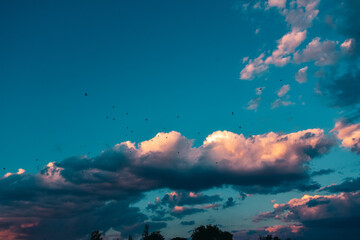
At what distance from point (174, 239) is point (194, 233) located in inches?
423

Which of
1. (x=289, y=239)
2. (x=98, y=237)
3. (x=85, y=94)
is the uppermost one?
(x=85, y=94)

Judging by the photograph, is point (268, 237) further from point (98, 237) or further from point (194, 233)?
point (98, 237)

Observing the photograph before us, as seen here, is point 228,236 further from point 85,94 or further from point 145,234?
point 85,94

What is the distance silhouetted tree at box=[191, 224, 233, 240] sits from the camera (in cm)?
13900

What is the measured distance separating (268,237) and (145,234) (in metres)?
79.2

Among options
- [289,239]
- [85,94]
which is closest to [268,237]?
[289,239]

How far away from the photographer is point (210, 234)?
139 m

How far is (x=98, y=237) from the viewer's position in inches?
5817

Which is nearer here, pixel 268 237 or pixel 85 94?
pixel 85 94

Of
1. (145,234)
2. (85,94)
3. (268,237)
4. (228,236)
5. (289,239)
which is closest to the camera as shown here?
(85,94)

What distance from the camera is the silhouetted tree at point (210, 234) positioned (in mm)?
139000

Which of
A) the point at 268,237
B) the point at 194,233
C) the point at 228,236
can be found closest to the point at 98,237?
the point at 194,233

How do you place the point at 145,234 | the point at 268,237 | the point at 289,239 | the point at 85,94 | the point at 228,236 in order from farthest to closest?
the point at 289,239, the point at 268,237, the point at 145,234, the point at 228,236, the point at 85,94

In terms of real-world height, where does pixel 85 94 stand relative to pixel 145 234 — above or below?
above
